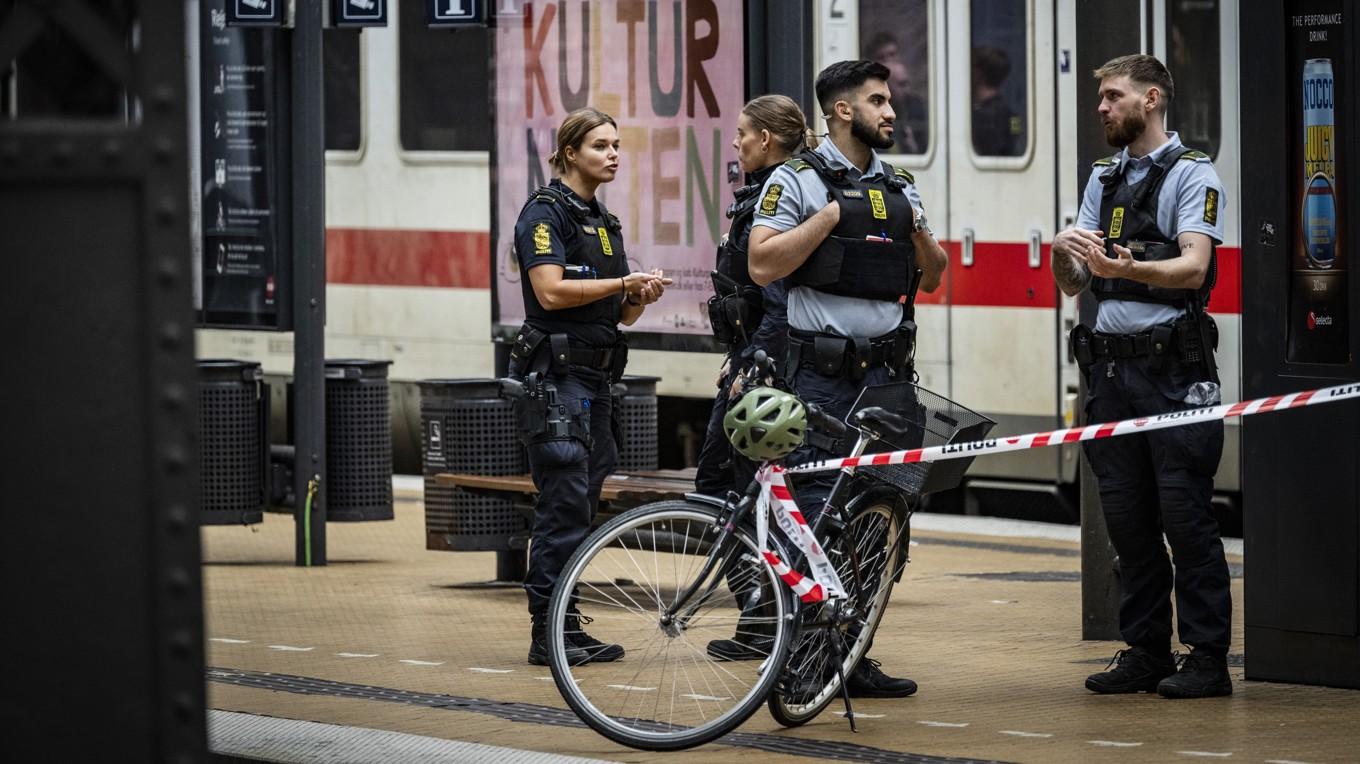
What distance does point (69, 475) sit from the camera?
3836mm

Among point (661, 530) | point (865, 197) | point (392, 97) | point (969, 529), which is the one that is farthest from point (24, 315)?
point (392, 97)

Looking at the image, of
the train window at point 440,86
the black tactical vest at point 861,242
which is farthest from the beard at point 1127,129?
the train window at point 440,86

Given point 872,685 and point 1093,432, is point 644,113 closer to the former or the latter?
point 872,685

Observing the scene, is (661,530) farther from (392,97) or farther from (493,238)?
(392,97)

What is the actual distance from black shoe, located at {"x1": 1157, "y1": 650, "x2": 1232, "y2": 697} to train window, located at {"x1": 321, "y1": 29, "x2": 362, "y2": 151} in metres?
9.29

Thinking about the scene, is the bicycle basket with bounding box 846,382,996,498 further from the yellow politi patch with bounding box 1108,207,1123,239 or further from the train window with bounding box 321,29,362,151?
the train window with bounding box 321,29,362,151

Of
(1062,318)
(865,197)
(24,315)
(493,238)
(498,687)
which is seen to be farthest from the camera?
(1062,318)

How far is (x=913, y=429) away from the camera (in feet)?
22.1

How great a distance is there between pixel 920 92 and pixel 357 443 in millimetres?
3817

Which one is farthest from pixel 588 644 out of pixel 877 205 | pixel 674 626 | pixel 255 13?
pixel 255 13

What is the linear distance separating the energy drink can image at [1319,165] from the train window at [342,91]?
901cm

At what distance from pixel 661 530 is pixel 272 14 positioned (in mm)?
5026

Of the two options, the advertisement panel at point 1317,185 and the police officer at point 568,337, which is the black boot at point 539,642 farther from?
the advertisement panel at point 1317,185

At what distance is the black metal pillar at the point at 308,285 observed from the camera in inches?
426
